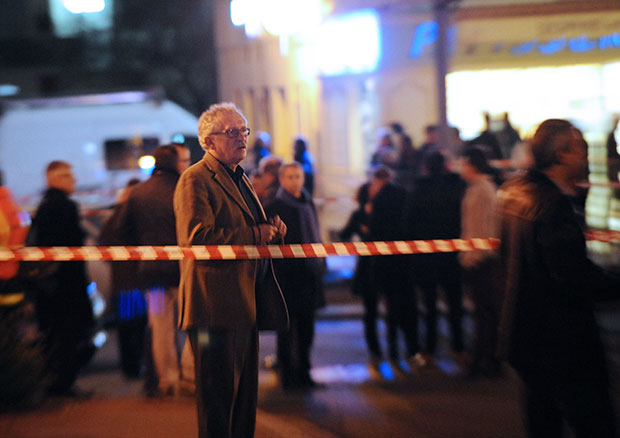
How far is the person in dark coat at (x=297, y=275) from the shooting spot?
705 cm

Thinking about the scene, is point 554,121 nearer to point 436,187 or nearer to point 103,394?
point 436,187

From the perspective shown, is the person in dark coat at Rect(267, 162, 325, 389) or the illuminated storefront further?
the illuminated storefront

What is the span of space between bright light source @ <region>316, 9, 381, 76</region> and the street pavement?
9.53 meters

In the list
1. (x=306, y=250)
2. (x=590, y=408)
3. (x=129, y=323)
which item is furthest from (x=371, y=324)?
(x=590, y=408)

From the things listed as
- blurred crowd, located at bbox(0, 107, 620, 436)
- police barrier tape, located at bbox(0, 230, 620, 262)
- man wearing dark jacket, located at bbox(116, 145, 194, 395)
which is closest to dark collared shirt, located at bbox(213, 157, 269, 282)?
police barrier tape, located at bbox(0, 230, 620, 262)

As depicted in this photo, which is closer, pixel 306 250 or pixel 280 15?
pixel 306 250

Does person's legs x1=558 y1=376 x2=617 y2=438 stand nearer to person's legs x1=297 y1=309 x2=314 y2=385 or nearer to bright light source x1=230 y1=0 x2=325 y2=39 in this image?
person's legs x1=297 y1=309 x2=314 y2=385

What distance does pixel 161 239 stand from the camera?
6695mm

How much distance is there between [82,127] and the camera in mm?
16938

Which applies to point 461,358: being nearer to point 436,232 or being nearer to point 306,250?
point 436,232

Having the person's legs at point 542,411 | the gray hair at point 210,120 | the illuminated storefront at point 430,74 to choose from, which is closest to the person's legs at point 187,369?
the gray hair at point 210,120

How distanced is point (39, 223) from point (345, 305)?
538 cm

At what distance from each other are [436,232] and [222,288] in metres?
3.92

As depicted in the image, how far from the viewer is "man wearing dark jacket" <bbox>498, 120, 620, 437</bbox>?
3742 millimetres
